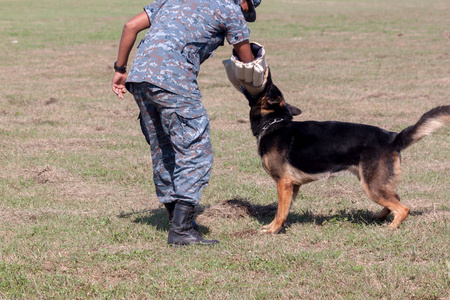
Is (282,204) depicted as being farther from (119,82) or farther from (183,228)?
(119,82)

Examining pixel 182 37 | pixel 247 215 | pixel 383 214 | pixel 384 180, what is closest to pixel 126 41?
pixel 182 37

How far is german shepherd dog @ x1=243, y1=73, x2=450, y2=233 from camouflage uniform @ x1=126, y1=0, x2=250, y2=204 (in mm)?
807

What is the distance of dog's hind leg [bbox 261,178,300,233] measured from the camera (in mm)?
5043

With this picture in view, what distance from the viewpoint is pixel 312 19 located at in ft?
114

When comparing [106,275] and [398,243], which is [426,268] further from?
[106,275]

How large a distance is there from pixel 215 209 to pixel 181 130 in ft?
4.70

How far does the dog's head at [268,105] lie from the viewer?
5195mm

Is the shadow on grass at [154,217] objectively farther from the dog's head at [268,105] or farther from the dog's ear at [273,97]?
the dog's ear at [273,97]

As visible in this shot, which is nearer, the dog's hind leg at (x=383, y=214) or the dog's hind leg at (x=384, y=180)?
the dog's hind leg at (x=384, y=180)

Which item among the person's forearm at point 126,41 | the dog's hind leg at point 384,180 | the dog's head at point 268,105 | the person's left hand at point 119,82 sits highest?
the person's forearm at point 126,41

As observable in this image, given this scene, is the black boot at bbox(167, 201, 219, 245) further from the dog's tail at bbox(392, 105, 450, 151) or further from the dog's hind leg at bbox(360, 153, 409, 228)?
the dog's tail at bbox(392, 105, 450, 151)

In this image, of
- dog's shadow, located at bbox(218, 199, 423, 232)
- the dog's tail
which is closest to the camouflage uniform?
dog's shadow, located at bbox(218, 199, 423, 232)

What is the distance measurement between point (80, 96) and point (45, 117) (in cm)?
242

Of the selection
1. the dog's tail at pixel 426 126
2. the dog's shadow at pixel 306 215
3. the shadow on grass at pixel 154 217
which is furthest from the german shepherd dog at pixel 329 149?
the shadow on grass at pixel 154 217
